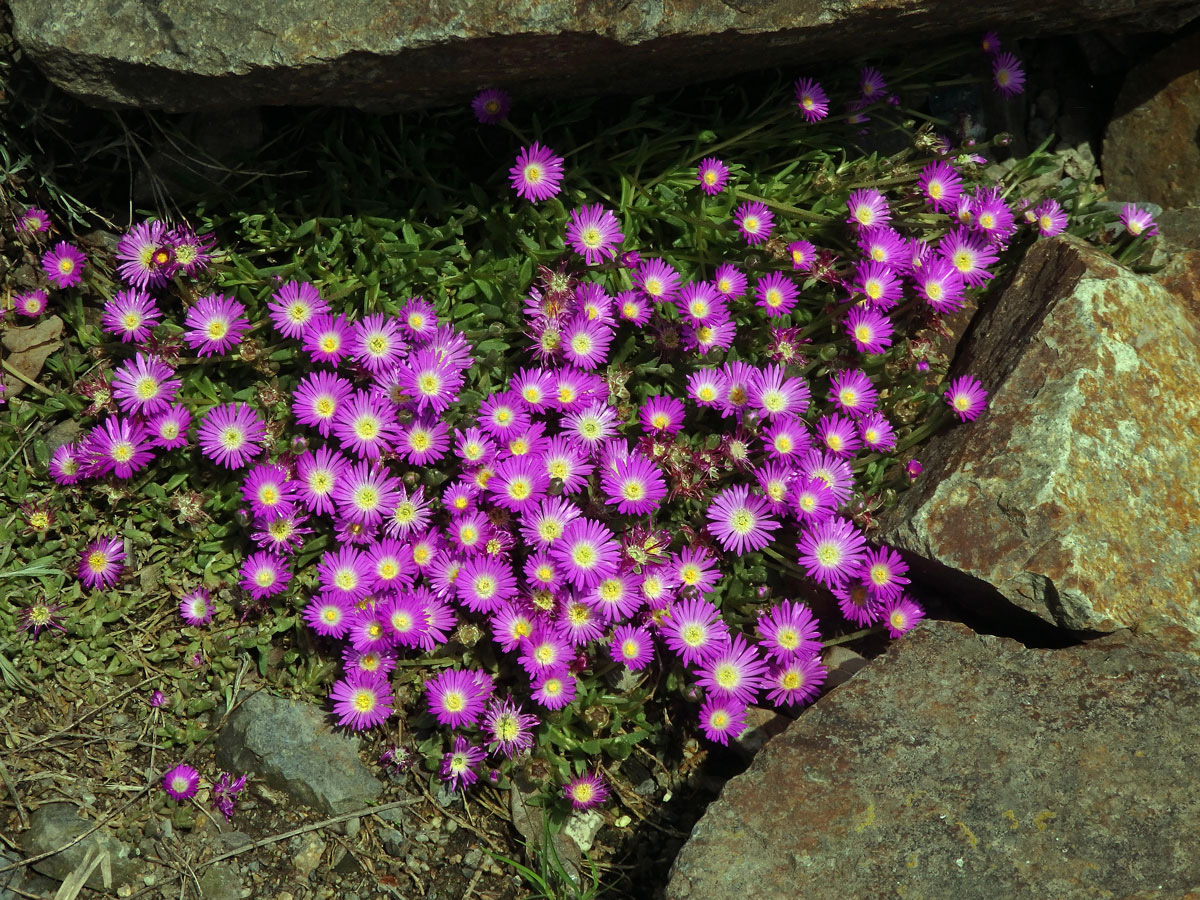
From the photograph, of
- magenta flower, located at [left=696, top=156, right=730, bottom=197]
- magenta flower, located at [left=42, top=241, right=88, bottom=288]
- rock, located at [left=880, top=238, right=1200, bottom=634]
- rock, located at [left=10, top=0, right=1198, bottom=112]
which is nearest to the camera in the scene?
rock, located at [left=10, top=0, right=1198, bottom=112]

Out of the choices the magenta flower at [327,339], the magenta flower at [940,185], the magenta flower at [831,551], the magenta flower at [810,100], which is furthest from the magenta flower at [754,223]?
the magenta flower at [327,339]

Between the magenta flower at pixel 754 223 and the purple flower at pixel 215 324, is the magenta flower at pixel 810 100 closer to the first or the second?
the magenta flower at pixel 754 223

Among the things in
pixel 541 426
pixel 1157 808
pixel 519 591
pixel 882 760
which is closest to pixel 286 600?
pixel 519 591

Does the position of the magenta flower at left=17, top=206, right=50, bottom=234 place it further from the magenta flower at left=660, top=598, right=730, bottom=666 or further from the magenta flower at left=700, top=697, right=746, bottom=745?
the magenta flower at left=700, top=697, right=746, bottom=745

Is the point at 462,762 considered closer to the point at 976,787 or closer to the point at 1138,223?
the point at 976,787

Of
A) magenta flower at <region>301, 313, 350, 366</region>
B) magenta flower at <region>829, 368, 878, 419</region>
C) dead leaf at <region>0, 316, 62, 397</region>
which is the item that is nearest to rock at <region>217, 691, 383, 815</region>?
magenta flower at <region>301, 313, 350, 366</region>

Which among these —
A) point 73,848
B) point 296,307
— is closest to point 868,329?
point 296,307

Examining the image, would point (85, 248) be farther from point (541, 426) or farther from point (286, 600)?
point (541, 426)
